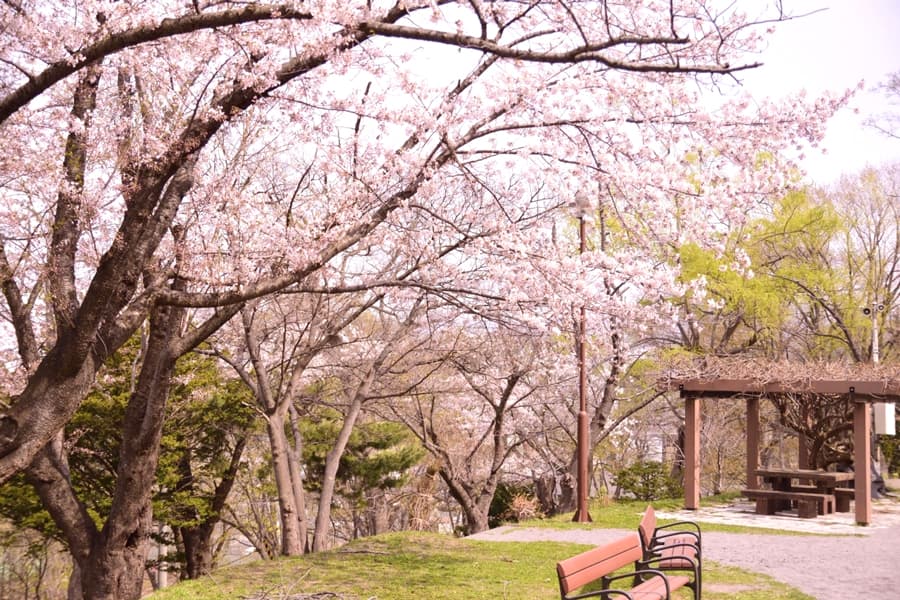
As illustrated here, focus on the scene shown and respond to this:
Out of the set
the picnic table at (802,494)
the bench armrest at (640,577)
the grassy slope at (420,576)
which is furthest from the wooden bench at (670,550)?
the picnic table at (802,494)

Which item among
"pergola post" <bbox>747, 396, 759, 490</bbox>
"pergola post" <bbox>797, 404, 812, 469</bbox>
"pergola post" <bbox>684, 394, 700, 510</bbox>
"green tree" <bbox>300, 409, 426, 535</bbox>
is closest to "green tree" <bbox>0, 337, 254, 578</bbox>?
"green tree" <bbox>300, 409, 426, 535</bbox>

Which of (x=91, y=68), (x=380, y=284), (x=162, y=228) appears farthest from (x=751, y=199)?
(x=91, y=68)

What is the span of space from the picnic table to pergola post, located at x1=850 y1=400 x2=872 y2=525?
0.91 m

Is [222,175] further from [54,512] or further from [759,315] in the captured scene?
[759,315]

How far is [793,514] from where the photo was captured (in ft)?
47.7

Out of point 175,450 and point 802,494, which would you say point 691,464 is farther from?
point 175,450

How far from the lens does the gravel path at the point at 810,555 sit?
26.7ft

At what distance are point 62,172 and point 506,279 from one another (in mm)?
4747

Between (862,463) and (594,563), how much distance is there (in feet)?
30.2

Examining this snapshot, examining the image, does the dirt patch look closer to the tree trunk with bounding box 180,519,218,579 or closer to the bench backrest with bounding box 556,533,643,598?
the bench backrest with bounding box 556,533,643,598

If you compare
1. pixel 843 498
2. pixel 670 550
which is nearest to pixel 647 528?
pixel 670 550

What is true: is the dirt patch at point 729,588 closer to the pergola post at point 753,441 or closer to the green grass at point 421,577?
the green grass at point 421,577

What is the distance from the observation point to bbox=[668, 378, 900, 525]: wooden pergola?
12914mm

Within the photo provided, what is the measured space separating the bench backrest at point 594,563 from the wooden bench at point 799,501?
326 inches
